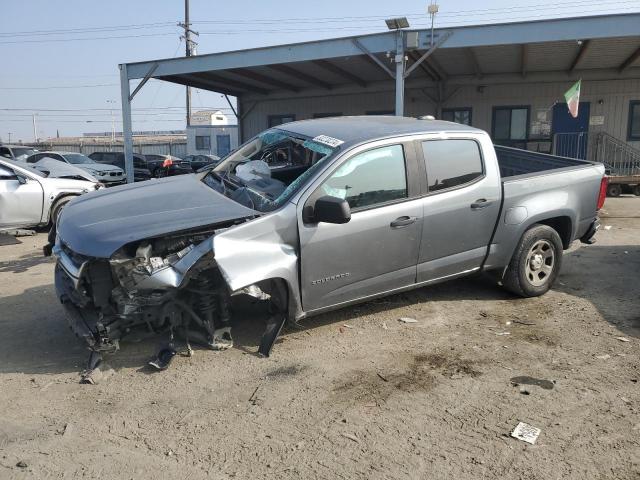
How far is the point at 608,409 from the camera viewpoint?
3404mm

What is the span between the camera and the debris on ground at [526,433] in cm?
307

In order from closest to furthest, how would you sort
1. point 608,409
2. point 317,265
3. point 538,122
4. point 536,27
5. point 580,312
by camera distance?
point 608,409 < point 317,265 < point 580,312 < point 536,27 < point 538,122

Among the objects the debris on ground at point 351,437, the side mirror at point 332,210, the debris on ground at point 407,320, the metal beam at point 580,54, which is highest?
the metal beam at point 580,54

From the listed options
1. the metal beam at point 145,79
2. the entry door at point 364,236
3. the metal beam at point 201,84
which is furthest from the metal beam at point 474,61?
the entry door at point 364,236

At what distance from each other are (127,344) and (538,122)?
1633cm

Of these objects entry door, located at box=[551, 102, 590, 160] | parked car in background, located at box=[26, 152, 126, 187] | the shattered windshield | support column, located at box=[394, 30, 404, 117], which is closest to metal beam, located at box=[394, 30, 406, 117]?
support column, located at box=[394, 30, 404, 117]

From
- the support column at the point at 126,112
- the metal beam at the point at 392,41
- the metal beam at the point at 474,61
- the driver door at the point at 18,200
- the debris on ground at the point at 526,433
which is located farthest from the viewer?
the support column at the point at 126,112

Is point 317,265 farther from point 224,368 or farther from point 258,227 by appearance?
point 224,368

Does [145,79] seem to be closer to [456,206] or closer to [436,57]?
[436,57]

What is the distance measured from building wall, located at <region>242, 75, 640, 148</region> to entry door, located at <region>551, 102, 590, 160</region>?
0.19m

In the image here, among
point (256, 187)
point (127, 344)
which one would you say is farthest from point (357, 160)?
point (127, 344)

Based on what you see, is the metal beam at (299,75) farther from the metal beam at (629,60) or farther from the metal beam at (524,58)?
the metal beam at (629,60)

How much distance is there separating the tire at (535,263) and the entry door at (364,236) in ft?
4.42

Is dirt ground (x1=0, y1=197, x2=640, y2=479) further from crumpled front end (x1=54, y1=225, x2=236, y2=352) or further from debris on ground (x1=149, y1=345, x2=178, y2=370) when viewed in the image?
crumpled front end (x1=54, y1=225, x2=236, y2=352)
